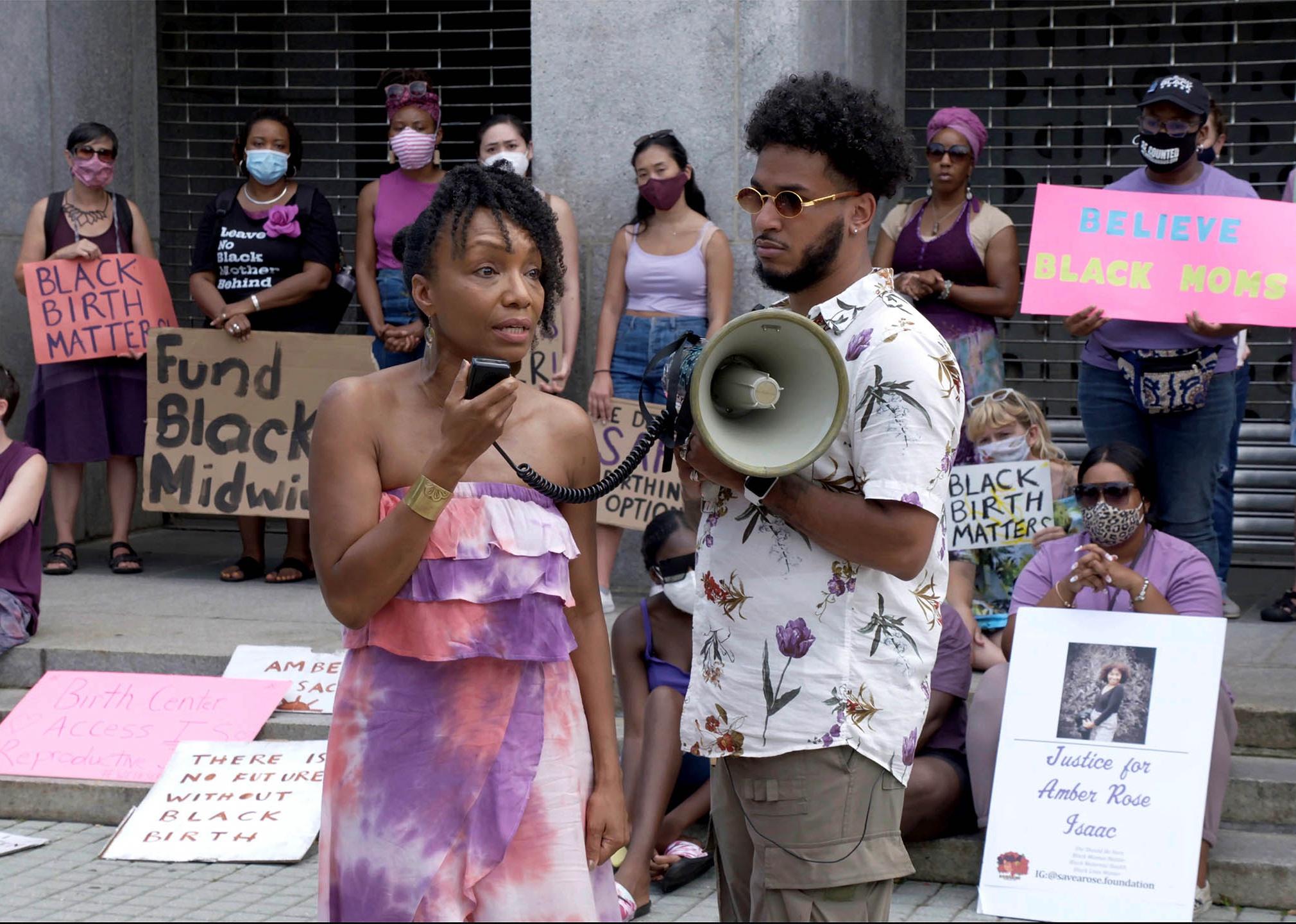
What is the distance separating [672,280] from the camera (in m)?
7.06

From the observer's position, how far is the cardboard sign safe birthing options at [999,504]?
591cm

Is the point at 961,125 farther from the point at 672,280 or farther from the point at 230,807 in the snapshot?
the point at 230,807

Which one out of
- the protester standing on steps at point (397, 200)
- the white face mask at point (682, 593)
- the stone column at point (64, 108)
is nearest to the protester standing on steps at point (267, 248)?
the protester standing on steps at point (397, 200)

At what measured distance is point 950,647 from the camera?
5273 mm

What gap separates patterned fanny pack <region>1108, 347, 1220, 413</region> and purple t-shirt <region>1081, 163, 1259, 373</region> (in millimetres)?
29

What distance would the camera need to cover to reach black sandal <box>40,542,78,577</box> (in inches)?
320

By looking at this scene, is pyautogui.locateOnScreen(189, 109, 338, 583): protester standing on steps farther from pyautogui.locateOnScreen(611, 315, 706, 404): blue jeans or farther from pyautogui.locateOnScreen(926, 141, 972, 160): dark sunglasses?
pyautogui.locateOnScreen(926, 141, 972, 160): dark sunglasses

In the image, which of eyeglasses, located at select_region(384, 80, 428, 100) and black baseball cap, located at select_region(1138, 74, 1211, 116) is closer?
black baseball cap, located at select_region(1138, 74, 1211, 116)

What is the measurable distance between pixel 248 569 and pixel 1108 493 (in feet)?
15.4

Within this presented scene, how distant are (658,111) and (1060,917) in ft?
14.1

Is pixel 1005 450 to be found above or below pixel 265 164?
below

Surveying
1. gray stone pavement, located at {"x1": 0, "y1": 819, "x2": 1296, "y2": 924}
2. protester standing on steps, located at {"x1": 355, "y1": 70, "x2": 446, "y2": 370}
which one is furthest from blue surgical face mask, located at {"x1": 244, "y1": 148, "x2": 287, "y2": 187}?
gray stone pavement, located at {"x1": 0, "y1": 819, "x2": 1296, "y2": 924}

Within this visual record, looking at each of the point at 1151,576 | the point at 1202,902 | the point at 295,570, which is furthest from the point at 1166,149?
the point at 295,570

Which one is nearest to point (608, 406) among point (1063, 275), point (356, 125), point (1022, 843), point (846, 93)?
point (1063, 275)
